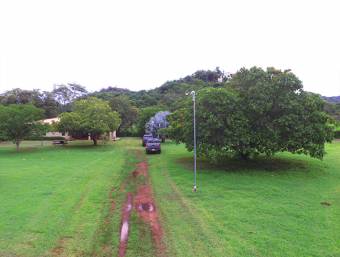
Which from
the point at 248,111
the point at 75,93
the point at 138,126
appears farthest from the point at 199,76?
the point at 248,111

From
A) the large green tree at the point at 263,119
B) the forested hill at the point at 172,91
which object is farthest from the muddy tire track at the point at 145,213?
the forested hill at the point at 172,91

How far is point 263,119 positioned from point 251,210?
877 cm

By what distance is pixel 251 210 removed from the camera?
36.5 feet

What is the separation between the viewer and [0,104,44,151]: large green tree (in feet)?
109

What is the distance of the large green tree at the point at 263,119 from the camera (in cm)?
1783

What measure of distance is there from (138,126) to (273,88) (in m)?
30.5

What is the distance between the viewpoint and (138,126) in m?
47.1

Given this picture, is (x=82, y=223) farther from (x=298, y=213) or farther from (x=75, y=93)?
(x=75, y=93)

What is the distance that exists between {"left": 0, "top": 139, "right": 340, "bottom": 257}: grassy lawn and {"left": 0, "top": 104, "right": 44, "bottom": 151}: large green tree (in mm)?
16208

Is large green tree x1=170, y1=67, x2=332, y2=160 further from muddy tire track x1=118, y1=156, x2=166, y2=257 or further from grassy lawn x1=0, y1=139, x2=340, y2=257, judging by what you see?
muddy tire track x1=118, y1=156, x2=166, y2=257

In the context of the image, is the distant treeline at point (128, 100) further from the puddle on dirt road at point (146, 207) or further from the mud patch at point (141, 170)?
the puddle on dirt road at point (146, 207)

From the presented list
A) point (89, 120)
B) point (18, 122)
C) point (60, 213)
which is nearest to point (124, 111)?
point (89, 120)

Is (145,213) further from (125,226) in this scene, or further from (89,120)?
(89,120)

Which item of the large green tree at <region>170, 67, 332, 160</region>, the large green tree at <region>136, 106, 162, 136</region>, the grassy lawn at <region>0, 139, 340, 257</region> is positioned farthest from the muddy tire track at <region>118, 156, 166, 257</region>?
the large green tree at <region>136, 106, 162, 136</region>
